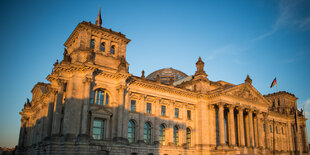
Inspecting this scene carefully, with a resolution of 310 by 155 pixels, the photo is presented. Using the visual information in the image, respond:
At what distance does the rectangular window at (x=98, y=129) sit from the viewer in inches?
1451

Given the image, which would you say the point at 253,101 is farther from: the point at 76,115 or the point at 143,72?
the point at 76,115

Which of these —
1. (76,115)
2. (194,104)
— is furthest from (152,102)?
(76,115)

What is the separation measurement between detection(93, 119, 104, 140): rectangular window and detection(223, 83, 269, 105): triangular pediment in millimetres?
22371

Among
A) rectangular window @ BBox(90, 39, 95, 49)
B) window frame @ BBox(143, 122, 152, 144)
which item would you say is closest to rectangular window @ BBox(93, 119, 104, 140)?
window frame @ BBox(143, 122, 152, 144)

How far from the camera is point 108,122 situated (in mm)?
37719

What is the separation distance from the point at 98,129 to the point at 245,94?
95.3 feet

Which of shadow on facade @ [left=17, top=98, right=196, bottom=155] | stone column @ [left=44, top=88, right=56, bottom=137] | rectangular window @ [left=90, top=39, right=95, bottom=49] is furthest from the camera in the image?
rectangular window @ [left=90, top=39, right=95, bottom=49]

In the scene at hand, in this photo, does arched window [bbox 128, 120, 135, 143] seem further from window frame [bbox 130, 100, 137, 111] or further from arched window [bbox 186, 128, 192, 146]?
arched window [bbox 186, 128, 192, 146]

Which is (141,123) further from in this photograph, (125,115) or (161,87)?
(161,87)

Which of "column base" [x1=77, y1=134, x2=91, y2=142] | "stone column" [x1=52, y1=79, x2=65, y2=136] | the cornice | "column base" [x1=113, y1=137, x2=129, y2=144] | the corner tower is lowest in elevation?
"column base" [x1=113, y1=137, x2=129, y2=144]

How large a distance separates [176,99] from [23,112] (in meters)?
39.3

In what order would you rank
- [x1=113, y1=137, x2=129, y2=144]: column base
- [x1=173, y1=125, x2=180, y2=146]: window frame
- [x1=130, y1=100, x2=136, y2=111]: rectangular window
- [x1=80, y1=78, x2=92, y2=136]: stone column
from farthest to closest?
1. [x1=173, y1=125, x2=180, y2=146]: window frame
2. [x1=130, y1=100, x2=136, y2=111]: rectangular window
3. [x1=113, y1=137, x2=129, y2=144]: column base
4. [x1=80, y1=78, x2=92, y2=136]: stone column

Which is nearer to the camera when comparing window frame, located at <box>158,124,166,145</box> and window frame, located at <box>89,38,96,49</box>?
window frame, located at <box>89,38,96,49</box>

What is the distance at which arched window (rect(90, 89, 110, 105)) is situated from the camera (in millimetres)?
37625
